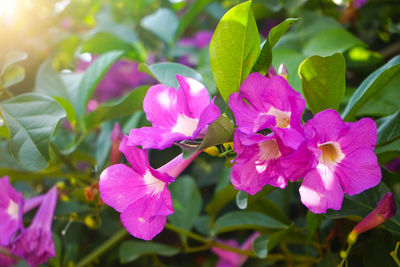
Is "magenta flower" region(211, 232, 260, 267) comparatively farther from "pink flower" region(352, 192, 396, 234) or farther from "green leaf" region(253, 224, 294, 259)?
"pink flower" region(352, 192, 396, 234)

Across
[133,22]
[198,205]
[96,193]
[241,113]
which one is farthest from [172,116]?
[133,22]

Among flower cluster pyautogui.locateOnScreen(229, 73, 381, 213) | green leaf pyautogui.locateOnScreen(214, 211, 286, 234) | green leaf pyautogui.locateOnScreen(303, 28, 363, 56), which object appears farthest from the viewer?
green leaf pyautogui.locateOnScreen(303, 28, 363, 56)

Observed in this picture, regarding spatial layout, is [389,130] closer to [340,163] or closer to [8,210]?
[340,163]

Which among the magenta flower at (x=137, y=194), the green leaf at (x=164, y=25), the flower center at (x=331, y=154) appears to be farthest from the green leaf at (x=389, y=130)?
the green leaf at (x=164, y=25)

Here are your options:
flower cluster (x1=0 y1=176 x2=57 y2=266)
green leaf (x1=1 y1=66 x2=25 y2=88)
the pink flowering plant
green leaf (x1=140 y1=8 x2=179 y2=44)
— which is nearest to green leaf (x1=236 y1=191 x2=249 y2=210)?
the pink flowering plant

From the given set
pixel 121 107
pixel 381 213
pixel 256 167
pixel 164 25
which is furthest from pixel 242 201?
pixel 164 25

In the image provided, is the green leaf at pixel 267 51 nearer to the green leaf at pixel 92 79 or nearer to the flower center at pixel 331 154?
the flower center at pixel 331 154

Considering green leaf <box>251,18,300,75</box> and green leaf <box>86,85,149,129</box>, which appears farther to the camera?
green leaf <box>86,85,149,129</box>
